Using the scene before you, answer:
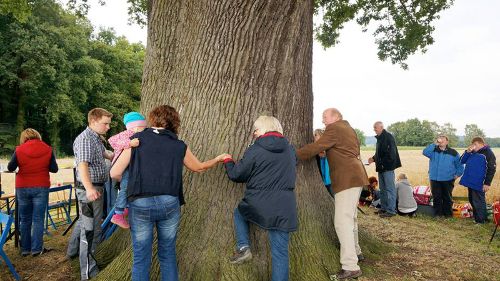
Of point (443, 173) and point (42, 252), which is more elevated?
point (443, 173)

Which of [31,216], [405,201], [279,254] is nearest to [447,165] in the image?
[405,201]

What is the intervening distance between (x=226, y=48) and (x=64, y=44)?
3044cm

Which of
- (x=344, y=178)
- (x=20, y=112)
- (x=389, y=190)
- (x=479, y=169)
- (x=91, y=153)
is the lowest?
(x=389, y=190)

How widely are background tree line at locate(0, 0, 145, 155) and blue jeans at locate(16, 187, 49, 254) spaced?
19.6 m

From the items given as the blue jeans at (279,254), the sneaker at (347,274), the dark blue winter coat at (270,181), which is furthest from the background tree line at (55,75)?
the sneaker at (347,274)

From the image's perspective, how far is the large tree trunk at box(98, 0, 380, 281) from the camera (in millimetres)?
3721

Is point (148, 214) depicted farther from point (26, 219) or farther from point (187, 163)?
point (26, 219)

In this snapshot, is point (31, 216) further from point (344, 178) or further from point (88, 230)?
point (344, 178)

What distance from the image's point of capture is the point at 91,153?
405 cm

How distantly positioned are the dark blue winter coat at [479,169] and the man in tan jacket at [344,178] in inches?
198

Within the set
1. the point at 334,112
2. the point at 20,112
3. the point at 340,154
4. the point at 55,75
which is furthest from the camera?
the point at 20,112

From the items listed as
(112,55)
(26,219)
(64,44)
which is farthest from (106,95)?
(26,219)

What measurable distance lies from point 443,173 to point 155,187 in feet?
25.1

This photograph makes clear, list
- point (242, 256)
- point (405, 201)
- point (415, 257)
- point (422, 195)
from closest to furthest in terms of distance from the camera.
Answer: point (242, 256), point (415, 257), point (405, 201), point (422, 195)
